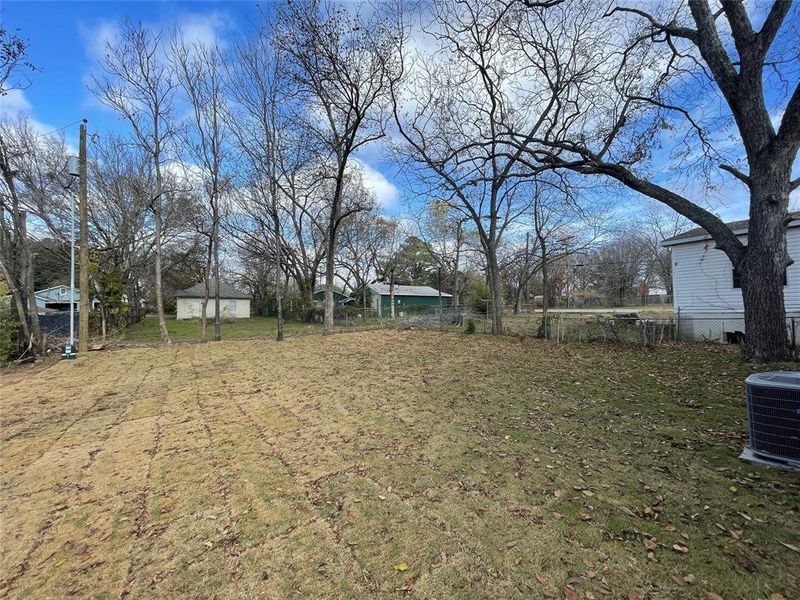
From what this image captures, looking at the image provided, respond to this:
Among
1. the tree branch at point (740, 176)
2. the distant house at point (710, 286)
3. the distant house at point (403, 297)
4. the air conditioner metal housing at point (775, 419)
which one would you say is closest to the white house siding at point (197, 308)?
the distant house at point (403, 297)

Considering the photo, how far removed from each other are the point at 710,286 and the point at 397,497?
16099mm

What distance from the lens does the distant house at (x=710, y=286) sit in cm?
1197

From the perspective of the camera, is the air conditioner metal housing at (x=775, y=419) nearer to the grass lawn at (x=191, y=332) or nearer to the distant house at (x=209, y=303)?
the grass lawn at (x=191, y=332)

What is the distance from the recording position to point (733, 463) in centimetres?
328

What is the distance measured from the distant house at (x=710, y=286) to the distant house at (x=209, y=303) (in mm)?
36191

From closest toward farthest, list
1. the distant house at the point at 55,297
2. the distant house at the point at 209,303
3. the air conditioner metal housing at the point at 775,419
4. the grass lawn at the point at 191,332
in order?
the air conditioner metal housing at the point at 775,419
the grass lawn at the point at 191,332
the distant house at the point at 55,297
the distant house at the point at 209,303

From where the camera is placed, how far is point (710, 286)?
13664 millimetres

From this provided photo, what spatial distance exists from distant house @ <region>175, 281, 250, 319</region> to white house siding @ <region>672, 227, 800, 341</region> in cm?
3622

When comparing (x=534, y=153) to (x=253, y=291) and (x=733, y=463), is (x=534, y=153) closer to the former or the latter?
(x=733, y=463)

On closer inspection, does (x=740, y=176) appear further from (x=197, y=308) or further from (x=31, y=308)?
(x=197, y=308)

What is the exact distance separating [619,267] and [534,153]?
45234 mm

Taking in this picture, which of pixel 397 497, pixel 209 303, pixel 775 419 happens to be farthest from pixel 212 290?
pixel 775 419

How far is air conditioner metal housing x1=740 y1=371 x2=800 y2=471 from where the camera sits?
3094 mm

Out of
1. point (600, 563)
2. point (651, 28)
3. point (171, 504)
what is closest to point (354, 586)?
point (600, 563)
